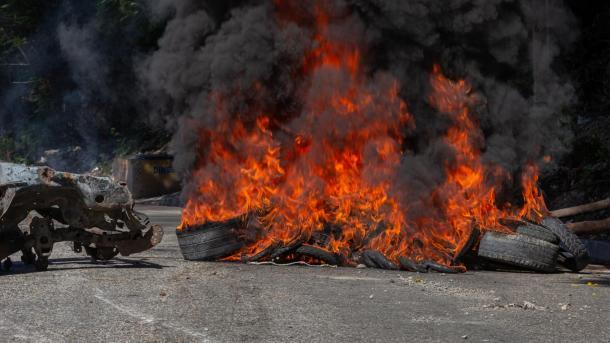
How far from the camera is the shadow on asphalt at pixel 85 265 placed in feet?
35.3

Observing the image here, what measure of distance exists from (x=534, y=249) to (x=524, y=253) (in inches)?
6.0

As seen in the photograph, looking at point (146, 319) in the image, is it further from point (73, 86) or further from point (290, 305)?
point (73, 86)

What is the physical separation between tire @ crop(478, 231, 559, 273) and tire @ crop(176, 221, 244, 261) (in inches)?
137

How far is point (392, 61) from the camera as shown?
1248 cm

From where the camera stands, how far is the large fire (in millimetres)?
11531

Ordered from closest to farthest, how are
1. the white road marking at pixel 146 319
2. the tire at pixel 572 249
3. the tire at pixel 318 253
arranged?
the white road marking at pixel 146 319, the tire at pixel 572 249, the tire at pixel 318 253

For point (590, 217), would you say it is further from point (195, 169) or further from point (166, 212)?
point (166, 212)

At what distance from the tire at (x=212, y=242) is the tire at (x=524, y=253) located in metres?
3.47

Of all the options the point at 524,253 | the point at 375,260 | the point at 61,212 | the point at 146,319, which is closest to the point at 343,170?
the point at 375,260

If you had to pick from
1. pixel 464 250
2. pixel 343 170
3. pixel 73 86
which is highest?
pixel 73 86

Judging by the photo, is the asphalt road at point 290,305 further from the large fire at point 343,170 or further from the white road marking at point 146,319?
the large fire at point 343,170

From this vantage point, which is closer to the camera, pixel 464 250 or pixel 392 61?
pixel 464 250

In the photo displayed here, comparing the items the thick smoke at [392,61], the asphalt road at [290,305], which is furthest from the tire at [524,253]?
the thick smoke at [392,61]

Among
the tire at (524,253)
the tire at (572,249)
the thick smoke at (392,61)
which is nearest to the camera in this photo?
the tire at (524,253)
